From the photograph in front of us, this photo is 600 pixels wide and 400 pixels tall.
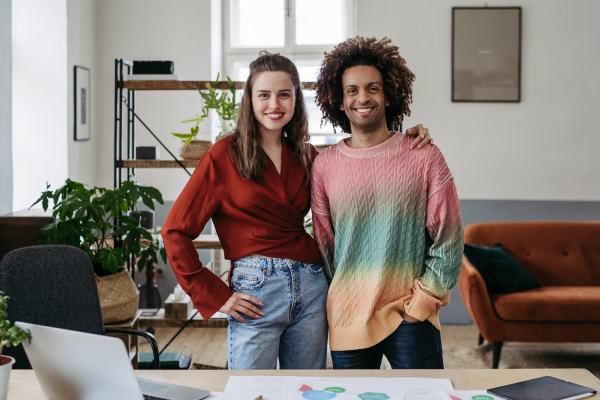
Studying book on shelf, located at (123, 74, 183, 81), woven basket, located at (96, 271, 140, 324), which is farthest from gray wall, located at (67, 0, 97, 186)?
woven basket, located at (96, 271, 140, 324)

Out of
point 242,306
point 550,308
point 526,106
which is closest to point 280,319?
point 242,306

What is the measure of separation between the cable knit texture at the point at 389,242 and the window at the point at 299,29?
2.85 metres

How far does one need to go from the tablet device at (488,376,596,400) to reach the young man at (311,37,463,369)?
30 cm

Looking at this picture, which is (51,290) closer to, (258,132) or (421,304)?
(258,132)

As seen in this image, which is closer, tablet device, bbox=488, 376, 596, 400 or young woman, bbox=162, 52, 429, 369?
tablet device, bbox=488, 376, 596, 400

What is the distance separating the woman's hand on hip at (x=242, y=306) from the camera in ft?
4.76

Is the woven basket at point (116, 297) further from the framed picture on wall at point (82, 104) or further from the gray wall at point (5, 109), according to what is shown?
the framed picture on wall at point (82, 104)

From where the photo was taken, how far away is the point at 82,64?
12.8 ft

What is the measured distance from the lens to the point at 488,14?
4.08 metres

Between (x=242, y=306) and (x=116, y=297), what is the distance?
47.9 inches

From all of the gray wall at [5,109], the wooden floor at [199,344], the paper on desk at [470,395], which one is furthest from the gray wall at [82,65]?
the paper on desk at [470,395]

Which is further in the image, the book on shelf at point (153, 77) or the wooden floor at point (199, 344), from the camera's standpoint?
the wooden floor at point (199, 344)

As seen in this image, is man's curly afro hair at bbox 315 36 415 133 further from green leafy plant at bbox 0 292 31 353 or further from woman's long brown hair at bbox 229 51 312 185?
green leafy plant at bbox 0 292 31 353

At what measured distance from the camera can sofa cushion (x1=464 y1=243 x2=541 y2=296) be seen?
10.8 ft
